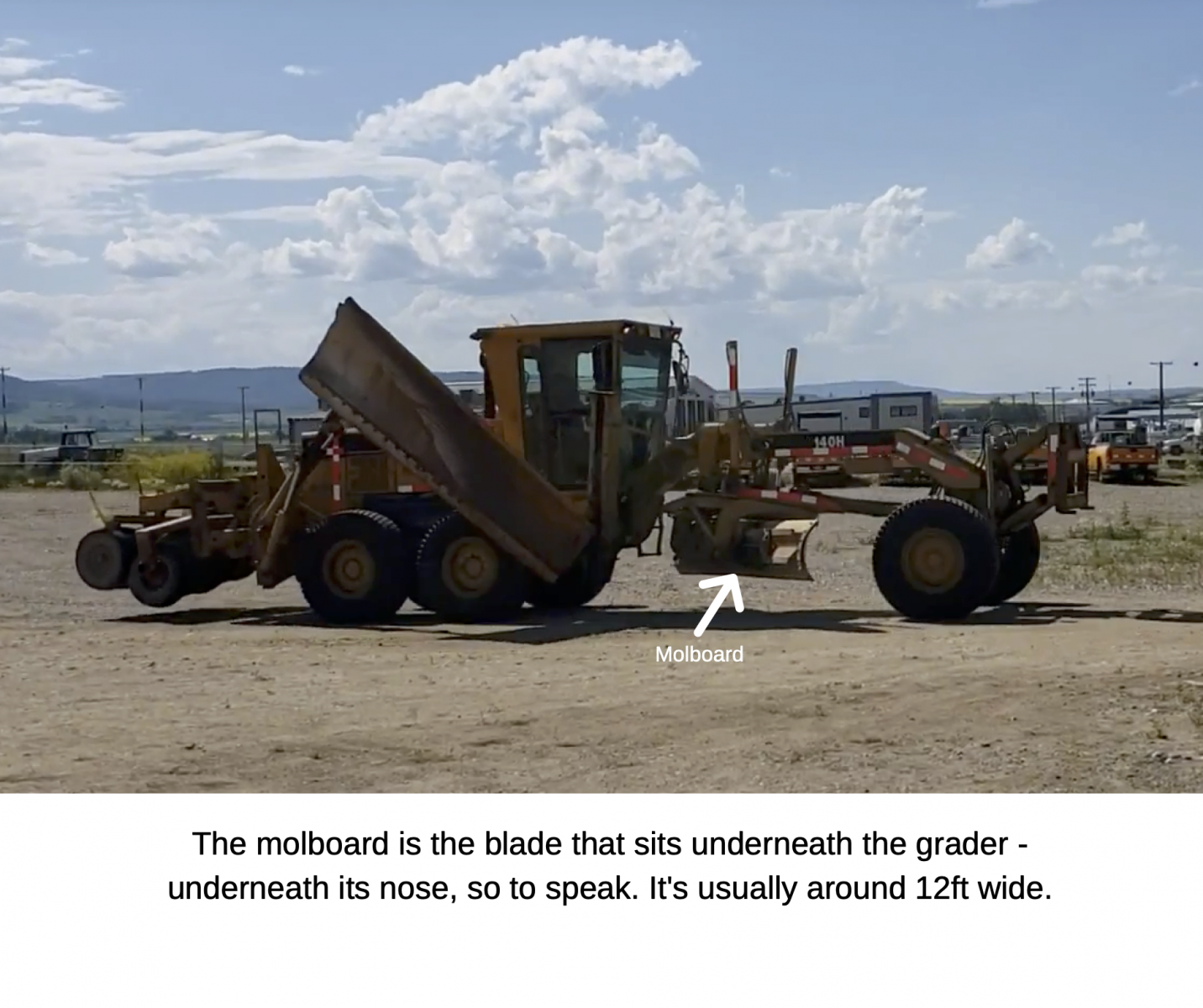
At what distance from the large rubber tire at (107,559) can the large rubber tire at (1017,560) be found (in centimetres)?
835

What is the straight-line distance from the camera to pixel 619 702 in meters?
11.0

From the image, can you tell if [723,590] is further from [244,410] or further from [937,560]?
[244,410]

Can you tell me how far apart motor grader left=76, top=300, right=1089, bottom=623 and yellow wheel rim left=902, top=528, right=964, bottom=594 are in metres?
0.01

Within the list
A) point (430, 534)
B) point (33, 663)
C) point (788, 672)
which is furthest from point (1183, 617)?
point (33, 663)

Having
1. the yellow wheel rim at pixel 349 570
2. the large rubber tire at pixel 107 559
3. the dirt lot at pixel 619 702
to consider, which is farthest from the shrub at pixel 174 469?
the dirt lot at pixel 619 702

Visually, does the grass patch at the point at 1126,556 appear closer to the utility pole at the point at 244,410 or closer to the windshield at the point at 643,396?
the windshield at the point at 643,396

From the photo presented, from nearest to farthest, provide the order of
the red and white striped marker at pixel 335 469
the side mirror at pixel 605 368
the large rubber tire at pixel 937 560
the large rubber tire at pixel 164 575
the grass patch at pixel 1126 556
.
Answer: the large rubber tire at pixel 937 560 → the side mirror at pixel 605 368 → the red and white striped marker at pixel 335 469 → the large rubber tire at pixel 164 575 → the grass patch at pixel 1126 556

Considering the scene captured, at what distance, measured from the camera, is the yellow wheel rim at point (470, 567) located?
16203 millimetres

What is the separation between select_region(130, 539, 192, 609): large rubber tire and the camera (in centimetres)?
1808

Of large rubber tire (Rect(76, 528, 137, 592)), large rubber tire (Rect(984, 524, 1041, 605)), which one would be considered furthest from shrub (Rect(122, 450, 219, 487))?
large rubber tire (Rect(984, 524, 1041, 605))

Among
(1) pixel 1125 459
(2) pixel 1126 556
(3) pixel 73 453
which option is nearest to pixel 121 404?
(3) pixel 73 453

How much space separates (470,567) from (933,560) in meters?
4.02

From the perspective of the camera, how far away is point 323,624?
16922 mm
